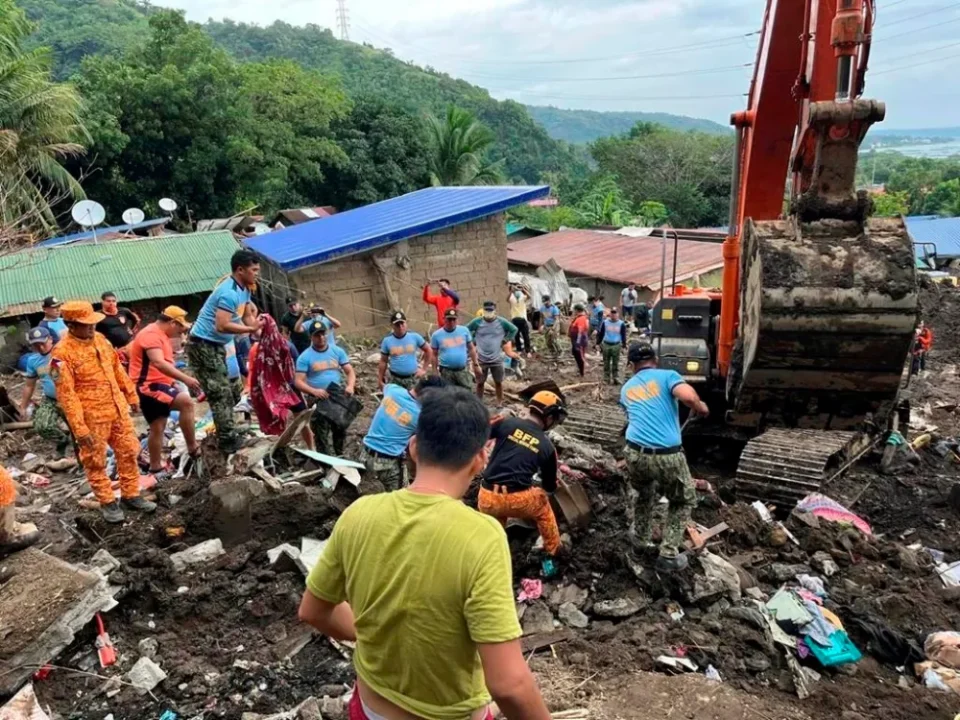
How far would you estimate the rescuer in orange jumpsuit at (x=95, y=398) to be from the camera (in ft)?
16.1

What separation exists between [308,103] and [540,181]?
38.2m

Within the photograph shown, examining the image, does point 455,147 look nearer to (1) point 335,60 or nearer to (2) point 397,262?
(2) point 397,262

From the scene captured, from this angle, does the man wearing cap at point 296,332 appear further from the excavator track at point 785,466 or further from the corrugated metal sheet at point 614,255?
the corrugated metal sheet at point 614,255

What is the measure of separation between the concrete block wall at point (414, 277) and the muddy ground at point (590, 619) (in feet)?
29.4

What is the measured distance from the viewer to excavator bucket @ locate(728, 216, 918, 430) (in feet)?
12.6

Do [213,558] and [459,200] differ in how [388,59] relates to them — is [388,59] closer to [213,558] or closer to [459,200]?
[459,200]

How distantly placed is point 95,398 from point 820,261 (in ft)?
15.7

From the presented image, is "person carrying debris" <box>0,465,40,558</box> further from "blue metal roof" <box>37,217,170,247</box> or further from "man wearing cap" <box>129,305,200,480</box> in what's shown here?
"blue metal roof" <box>37,217,170,247</box>

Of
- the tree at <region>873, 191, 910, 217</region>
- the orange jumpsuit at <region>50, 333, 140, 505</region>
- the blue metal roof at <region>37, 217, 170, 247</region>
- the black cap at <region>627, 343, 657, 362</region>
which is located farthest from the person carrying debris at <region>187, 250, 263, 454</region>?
the tree at <region>873, 191, 910, 217</region>

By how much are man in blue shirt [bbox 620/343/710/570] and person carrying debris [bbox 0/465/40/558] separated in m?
4.02

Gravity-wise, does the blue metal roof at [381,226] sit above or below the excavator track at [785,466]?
above

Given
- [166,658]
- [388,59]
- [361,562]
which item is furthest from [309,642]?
[388,59]

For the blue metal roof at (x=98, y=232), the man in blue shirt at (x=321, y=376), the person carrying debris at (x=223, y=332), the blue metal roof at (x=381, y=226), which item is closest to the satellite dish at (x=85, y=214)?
the blue metal roof at (x=98, y=232)

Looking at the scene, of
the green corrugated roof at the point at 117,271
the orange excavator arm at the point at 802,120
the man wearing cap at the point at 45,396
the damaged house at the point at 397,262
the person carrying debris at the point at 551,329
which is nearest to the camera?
the orange excavator arm at the point at 802,120
